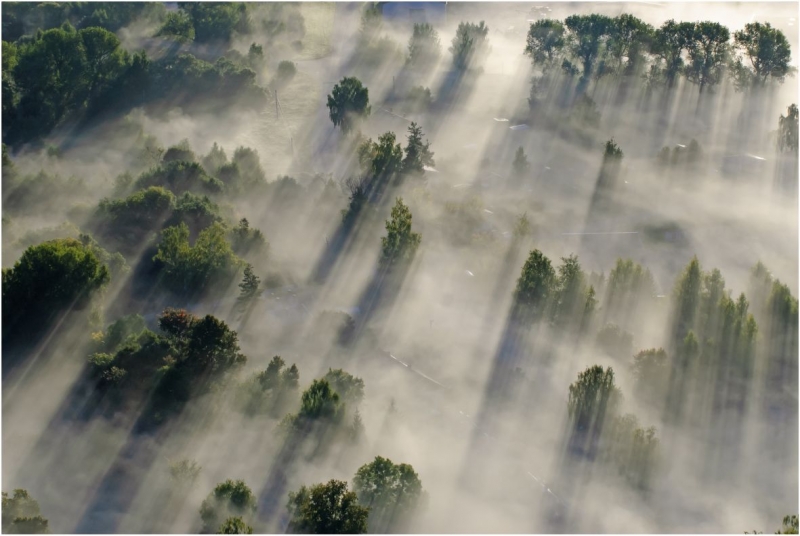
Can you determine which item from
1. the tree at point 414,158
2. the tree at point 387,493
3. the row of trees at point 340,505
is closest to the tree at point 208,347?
the row of trees at point 340,505

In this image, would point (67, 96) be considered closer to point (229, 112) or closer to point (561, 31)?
point (229, 112)

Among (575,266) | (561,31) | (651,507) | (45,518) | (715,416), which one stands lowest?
(45,518)

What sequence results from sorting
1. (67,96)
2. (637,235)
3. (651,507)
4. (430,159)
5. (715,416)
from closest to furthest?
(651,507) < (715,416) < (637,235) < (430,159) < (67,96)

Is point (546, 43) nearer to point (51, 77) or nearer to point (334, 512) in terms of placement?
point (51, 77)

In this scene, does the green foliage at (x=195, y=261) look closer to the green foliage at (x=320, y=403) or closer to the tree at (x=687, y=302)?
the green foliage at (x=320, y=403)

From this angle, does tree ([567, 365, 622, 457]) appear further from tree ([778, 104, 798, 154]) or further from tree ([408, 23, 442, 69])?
tree ([408, 23, 442, 69])

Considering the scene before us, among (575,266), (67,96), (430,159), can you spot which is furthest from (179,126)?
(575,266)
